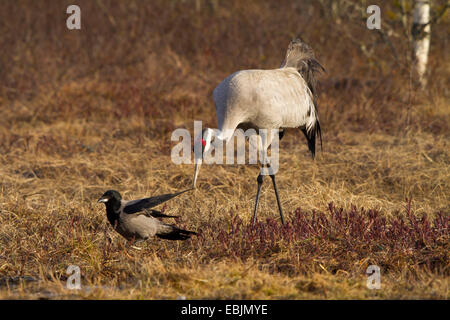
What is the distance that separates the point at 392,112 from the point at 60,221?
4781 mm

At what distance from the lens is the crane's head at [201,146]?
14.2 ft

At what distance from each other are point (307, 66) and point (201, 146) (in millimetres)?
1703

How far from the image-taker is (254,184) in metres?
5.59

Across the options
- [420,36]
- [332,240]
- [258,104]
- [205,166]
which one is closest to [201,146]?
[258,104]

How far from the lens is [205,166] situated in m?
6.03

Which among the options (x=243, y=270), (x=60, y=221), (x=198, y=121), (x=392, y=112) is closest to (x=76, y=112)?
(x=198, y=121)

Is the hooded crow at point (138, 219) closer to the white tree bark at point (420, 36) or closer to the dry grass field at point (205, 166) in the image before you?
the dry grass field at point (205, 166)

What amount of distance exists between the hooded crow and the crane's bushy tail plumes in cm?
211

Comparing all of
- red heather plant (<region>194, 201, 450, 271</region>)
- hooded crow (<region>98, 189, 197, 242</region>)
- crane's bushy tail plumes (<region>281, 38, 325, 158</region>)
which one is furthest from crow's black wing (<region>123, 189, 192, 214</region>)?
crane's bushy tail plumes (<region>281, 38, 325, 158</region>)

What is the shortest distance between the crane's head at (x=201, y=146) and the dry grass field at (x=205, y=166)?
390 millimetres

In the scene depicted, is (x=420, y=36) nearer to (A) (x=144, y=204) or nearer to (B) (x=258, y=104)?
(B) (x=258, y=104)

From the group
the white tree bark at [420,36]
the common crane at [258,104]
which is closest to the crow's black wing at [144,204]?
the common crane at [258,104]
